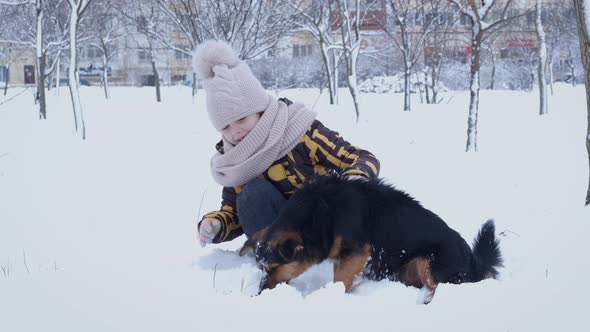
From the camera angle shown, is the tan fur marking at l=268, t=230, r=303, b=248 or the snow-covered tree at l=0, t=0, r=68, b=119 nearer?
the tan fur marking at l=268, t=230, r=303, b=248

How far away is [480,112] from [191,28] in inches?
418

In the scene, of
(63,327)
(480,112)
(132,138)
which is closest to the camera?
(63,327)

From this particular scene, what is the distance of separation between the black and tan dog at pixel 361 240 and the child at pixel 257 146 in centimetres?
25

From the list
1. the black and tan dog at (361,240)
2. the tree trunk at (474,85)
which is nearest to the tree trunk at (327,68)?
the tree trunk at (474,85)

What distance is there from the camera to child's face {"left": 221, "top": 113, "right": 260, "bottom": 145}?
3.23m

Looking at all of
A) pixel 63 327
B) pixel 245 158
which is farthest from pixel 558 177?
pixel 63 327

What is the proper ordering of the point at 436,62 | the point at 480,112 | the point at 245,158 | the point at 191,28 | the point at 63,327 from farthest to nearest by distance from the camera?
the point at 436,62 < the point at 480,112 < the point at 191,28 < the point at 245,158 < the point at 63,327

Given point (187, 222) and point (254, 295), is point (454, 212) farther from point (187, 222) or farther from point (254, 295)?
point (254, 295)

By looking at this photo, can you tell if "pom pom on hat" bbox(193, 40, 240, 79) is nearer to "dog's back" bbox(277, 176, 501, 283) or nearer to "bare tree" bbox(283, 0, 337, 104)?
"dog's back" bbox(277, 176, 501, 283)

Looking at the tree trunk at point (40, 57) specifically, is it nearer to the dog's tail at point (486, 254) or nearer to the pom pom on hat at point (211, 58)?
the pom pom on hat at point (211, 58)

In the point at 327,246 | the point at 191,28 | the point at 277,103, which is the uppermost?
the point at 191,28

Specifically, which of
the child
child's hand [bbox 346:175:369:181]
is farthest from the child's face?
child's hand [bbox 346:175:369:181]

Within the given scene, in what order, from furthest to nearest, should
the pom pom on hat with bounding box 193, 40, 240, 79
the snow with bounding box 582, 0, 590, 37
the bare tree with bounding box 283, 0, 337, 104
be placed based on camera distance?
the bare tree with bounding box 283, 0, 337, 104, the snow with bounding box 582, 0, 590, 37, the pom pom on hat with bounding box 193, 40, 240, 79

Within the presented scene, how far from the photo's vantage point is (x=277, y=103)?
3357mm
